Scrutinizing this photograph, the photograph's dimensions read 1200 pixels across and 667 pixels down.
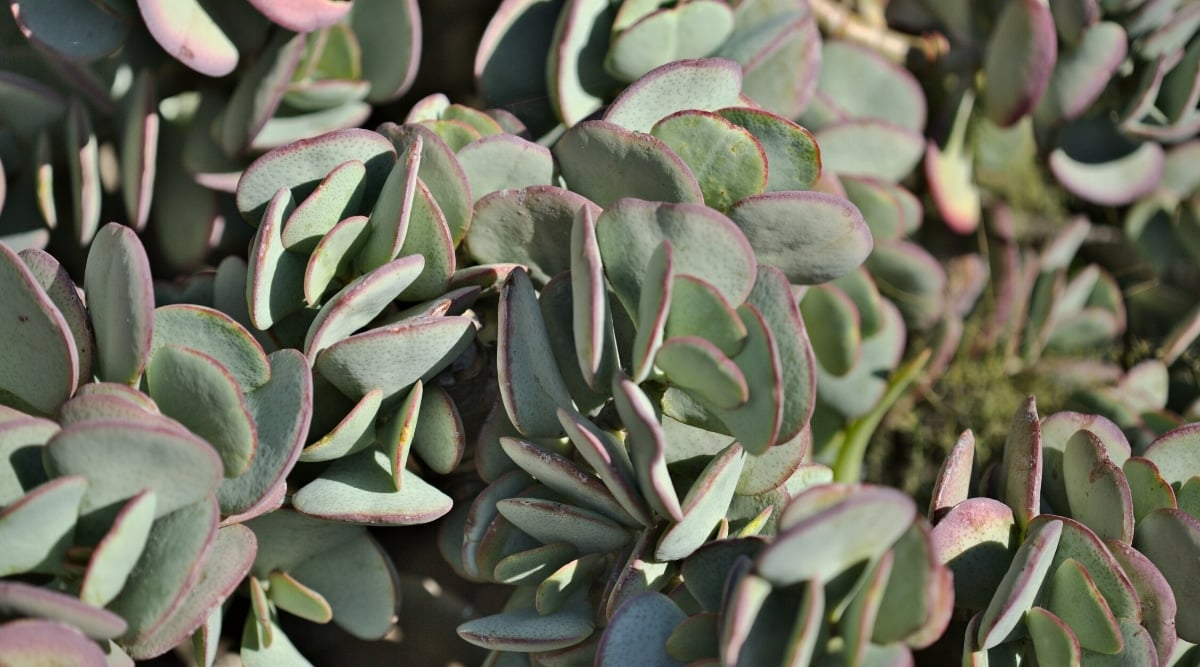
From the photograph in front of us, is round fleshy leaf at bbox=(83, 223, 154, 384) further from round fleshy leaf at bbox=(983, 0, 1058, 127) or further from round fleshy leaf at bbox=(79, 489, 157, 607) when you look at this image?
round fleshy leaf at bbox=(983, 0, 1058, 127)

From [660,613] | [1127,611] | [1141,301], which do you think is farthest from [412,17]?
[1141,301]

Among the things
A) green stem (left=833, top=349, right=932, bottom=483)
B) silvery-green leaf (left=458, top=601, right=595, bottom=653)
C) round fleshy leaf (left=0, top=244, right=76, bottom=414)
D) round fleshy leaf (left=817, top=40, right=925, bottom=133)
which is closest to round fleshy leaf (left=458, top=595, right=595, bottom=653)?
silvery-green leaf (left=458, top=601, right=595, bottom=653)

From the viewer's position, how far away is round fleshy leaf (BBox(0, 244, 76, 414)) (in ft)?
1.51

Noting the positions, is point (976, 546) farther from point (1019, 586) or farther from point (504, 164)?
point (504, 164)

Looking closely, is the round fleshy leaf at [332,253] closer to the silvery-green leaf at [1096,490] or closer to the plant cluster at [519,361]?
the plant cluster at [519,361]

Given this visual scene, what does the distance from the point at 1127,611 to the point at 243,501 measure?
1.33 ft

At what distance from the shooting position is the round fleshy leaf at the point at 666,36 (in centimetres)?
61

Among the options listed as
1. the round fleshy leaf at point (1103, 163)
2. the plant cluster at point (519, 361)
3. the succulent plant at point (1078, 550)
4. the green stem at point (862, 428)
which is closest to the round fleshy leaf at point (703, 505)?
the plant cluster at point (519, 361)

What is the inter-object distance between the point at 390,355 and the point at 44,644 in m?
0.18

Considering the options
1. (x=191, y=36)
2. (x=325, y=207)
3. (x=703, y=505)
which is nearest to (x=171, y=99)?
(x=191, y=36)

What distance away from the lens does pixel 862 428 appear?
31.5 inches

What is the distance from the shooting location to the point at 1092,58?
74 centimetres

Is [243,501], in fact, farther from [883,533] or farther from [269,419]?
[883,533]

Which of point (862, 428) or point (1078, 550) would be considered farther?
point (862, 428)
